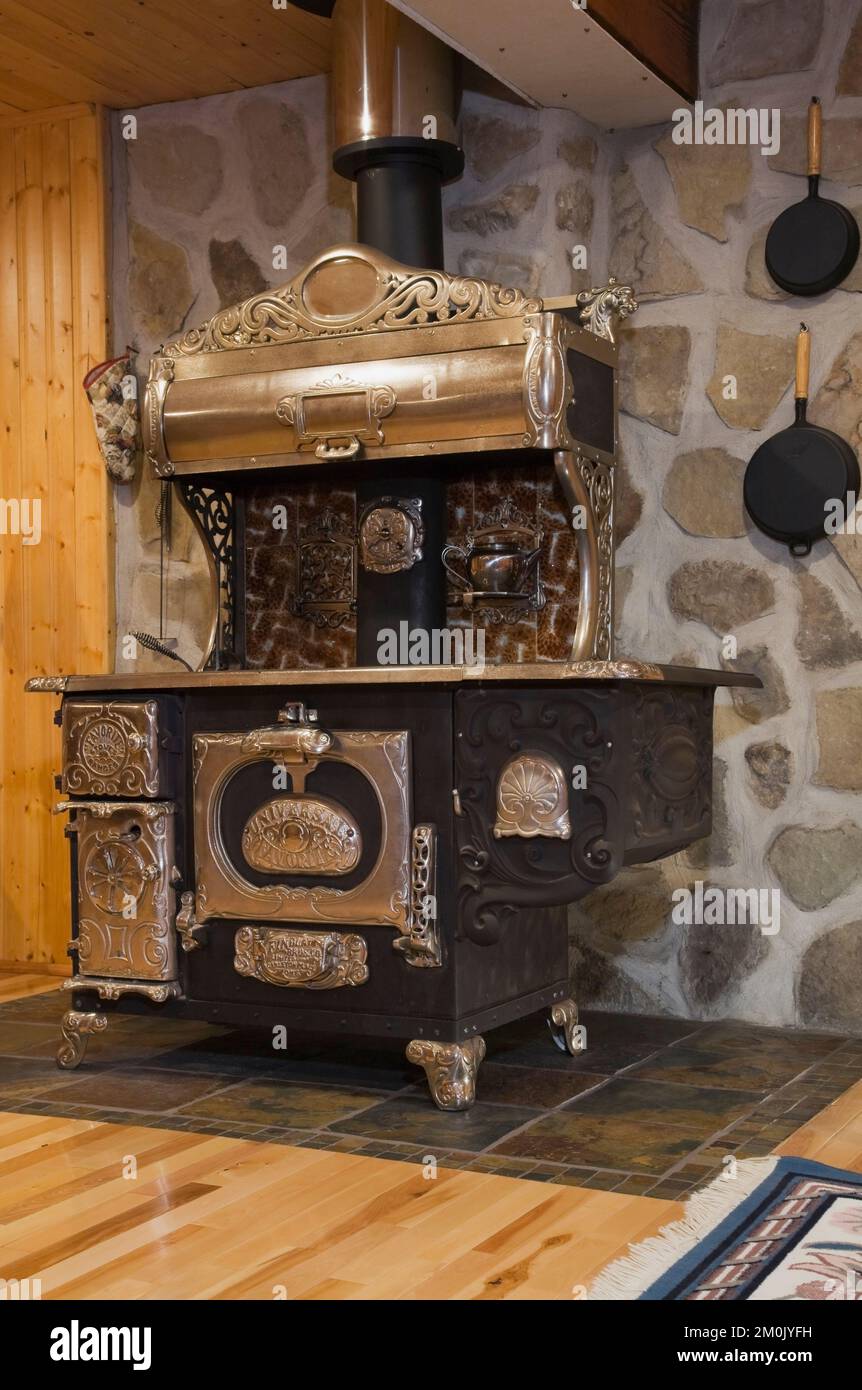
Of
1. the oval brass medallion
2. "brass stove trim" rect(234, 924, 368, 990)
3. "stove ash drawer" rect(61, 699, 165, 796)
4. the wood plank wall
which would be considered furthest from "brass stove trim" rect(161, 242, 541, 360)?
"brass stove trim" rect(234, 924, 368, 990)

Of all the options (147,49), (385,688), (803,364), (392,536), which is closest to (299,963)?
(385,688)

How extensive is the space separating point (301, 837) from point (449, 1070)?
0.47 meters

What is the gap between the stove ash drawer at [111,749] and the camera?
276 cm

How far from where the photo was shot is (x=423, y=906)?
253 cm

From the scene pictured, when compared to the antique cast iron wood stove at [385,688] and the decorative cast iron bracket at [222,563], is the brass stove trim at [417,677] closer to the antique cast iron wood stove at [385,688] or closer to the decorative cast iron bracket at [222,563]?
the antique cast iron wood stove at [385,688]

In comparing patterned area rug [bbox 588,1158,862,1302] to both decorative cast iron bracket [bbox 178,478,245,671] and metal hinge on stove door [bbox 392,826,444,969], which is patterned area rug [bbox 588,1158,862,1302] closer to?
metal hinge on stove door [bbox 392,826,444,969]

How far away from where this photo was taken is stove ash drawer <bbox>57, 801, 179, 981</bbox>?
277 cm

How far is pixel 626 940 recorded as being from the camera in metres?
3.26

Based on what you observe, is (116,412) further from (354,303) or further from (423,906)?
(423,906)

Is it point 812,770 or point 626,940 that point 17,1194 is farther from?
point 812,770

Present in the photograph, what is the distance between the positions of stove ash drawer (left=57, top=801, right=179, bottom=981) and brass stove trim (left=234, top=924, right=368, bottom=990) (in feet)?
0.53
